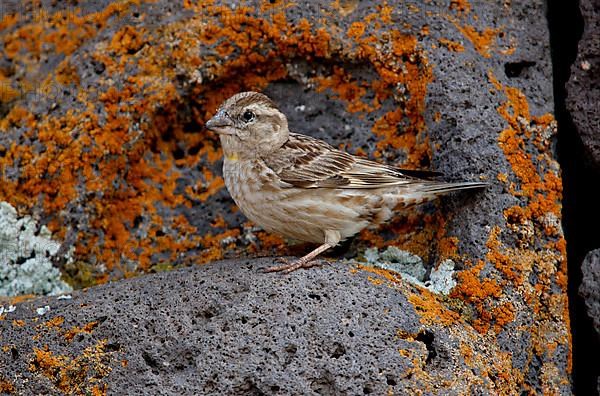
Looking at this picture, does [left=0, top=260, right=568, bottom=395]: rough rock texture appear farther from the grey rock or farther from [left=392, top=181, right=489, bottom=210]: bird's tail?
[left=392, top=181, right=489, bottom=210]: bird's tail

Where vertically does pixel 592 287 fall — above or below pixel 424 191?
below

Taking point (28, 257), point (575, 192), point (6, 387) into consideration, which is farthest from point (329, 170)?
point (6, 387)

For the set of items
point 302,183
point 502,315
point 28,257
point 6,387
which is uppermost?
point 302,183

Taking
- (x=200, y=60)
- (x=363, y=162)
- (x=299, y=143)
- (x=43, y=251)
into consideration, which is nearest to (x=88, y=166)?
(x=43, y=251)

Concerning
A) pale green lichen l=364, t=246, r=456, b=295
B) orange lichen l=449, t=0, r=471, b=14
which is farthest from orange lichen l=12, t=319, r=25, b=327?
orange lichen l=449, t=0, r=471, b=14

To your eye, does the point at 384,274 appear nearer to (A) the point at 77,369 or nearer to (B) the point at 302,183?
(B) the point at 302,183

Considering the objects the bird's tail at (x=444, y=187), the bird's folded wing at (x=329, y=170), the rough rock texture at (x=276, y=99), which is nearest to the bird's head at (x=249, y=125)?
the bird's folded wing at (x=329, y=170)
